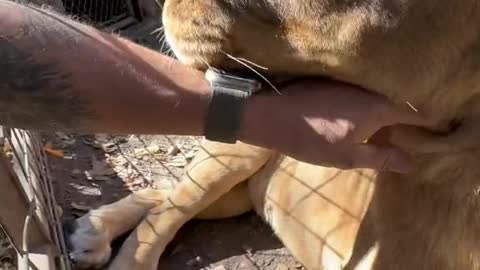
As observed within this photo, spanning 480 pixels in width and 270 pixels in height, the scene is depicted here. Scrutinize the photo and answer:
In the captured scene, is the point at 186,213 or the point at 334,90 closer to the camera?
the point at 334,90

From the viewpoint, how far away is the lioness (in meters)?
1.73

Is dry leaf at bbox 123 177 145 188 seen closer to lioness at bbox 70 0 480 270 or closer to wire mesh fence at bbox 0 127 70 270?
wire mesh fence at bbox 0 127 70 270

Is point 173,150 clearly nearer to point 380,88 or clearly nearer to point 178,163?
point 178,163

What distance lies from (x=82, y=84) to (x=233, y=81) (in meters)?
0.29

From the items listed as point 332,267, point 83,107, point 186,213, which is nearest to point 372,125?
point 83,107

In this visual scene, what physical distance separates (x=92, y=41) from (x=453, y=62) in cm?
72

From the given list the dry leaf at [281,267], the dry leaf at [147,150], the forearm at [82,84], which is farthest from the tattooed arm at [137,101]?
the dry leaf at [147,150]

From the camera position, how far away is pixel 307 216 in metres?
2.80

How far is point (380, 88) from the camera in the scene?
179cm

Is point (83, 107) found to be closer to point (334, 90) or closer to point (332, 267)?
point (334, 90)

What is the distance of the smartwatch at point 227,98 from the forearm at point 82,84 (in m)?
0.02

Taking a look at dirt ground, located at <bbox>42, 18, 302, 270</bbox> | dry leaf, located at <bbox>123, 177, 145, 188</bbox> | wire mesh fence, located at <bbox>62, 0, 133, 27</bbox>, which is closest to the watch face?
dirt ground, located at <bbox>42, 18, 302, 270</bbox>

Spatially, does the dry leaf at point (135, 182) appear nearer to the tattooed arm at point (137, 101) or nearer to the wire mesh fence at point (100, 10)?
the wire mesh fence at point (100, 10)

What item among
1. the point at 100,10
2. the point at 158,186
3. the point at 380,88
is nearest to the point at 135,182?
the point at 158,186
